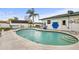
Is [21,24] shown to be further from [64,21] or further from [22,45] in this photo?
[64,21]

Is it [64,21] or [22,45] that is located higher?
[64,21]

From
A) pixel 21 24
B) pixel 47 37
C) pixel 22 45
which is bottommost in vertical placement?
pixel 22 45

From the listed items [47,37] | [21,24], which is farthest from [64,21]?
[21,24]

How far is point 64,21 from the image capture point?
2.38 meters

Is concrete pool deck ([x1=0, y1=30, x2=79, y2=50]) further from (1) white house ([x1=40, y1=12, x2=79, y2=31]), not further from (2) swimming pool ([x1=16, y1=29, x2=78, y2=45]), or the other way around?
(1) white house ([x1=40, y1=12, x2=79, y2=31])

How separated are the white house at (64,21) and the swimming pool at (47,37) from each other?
11cm

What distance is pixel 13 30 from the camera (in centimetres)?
239

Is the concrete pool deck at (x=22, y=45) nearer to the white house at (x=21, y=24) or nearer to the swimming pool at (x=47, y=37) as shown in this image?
the swimming pool at (x=47, y=37)

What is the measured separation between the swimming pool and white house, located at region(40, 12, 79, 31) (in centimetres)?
11

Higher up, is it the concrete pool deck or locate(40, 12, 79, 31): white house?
locate(40, 12, 79, 31): white house

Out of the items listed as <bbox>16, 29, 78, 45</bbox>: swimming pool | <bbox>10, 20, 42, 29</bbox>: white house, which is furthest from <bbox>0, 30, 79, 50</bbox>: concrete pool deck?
<bbox>10, 20, 42, 29</bbox>: white house

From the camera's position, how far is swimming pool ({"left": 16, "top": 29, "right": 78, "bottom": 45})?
7.59ft

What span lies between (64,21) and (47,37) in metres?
0.37
